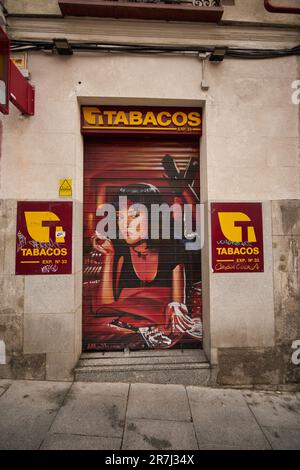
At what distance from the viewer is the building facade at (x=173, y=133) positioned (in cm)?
395

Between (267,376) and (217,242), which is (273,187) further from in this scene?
(267,376)

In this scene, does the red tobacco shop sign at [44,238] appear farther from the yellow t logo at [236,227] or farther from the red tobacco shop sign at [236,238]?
the yellow t logo at [236,227]

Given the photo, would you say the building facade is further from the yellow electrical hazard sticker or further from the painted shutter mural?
the painted shutter mural

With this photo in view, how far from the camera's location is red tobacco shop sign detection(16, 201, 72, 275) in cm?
396

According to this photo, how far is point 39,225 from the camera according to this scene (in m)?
3.98

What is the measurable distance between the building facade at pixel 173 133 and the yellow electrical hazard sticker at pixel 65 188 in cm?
3

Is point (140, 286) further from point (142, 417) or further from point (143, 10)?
point (143, 10)

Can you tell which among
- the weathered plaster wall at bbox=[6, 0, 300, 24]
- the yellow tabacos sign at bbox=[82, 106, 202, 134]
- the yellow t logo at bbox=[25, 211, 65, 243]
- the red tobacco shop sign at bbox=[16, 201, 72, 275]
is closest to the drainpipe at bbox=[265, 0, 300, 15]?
the weathered plaster wall at bbox=[6, 0, 300, 24]

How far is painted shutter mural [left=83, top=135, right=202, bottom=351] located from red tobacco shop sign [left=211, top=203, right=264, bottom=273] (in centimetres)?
Answer: 59

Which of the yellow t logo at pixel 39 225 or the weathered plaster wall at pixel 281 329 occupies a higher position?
the yellow t logo at pixel 39 225

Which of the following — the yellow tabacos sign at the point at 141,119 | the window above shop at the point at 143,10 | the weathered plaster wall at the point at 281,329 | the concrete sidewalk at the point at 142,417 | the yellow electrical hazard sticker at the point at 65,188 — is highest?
the window above shop at the point at 143,10

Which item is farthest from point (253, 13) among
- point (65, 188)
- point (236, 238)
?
point (65, 188)

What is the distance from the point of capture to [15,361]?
12.7 feet

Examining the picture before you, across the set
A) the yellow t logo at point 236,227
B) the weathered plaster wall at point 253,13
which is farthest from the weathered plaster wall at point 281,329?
the weathered plaster wall at point 253,13
